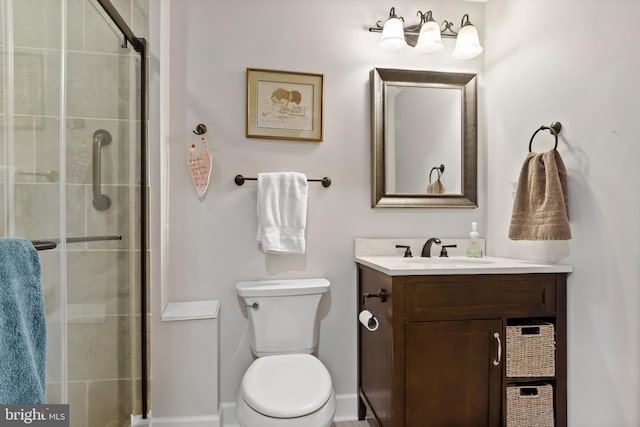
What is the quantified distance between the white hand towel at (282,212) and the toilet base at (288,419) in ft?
2.43

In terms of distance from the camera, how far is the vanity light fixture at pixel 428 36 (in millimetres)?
1948

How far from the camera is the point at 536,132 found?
1.61m

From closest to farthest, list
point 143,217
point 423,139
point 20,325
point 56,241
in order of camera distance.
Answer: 1. point 20,325
2. point 56,241
3. point 143,217
4. point 423,139

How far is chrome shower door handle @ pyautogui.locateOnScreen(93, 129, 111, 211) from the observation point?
4.66ft

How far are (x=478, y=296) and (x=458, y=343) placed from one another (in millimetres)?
211

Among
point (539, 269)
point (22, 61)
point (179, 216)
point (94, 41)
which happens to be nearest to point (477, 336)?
point (539, 269)

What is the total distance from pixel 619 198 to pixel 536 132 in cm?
44

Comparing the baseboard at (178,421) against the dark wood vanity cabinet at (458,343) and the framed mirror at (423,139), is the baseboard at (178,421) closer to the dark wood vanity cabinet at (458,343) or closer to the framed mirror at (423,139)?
the dark wood vanity cabinet at (458,343)

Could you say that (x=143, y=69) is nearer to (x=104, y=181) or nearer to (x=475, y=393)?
(x=104, y=181)

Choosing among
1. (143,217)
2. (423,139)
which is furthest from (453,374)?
(143,217)

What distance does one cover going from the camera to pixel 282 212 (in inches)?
75.0

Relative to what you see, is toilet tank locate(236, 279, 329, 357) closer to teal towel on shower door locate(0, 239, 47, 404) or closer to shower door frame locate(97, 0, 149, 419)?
shower door frame locate(97, 0, 149, 419)

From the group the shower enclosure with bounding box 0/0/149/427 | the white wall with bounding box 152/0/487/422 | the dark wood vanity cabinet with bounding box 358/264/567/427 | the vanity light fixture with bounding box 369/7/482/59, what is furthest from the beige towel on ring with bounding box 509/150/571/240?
the shower enclosure with bounding box 0/0/149/427

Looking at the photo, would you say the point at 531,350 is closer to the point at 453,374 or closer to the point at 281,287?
the point at 453,374
